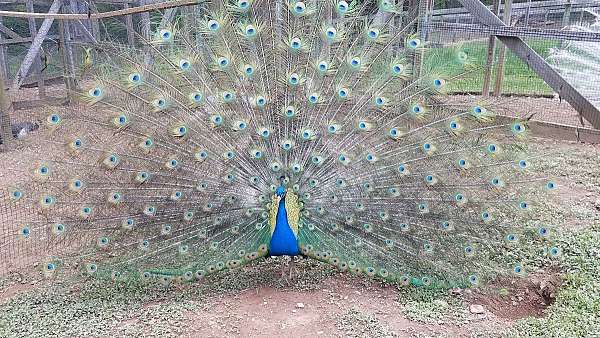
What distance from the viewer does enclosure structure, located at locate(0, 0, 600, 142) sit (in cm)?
682

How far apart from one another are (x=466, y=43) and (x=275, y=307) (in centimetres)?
363

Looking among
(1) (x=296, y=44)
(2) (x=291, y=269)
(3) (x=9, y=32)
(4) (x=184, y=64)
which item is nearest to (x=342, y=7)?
(1) (x=296, y=44)

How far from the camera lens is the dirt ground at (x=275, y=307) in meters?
3.82

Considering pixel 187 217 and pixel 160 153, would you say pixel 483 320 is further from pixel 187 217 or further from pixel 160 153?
pixel 160 153

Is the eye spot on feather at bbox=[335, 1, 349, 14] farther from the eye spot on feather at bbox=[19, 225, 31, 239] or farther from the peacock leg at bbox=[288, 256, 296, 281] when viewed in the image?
the eye spot on feather at bbox=[19, 225, 31, 239]

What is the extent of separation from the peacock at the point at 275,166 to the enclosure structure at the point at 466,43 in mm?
727

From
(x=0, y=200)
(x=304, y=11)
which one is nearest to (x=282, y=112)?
(x=304, y=11)

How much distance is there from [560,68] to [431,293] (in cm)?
550

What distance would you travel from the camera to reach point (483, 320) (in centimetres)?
396

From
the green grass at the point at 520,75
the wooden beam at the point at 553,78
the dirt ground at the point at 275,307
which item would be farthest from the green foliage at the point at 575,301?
the wooden beam at the point at 553,78

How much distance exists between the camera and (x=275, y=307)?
4.11m

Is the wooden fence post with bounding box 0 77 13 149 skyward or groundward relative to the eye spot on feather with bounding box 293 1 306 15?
groundward

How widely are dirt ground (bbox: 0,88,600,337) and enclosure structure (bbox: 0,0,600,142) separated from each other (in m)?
1.77

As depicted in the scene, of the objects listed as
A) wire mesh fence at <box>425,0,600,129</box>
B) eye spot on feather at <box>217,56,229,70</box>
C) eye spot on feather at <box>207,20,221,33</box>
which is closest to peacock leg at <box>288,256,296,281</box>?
eye spot on feather at <box>217,56,229,70</box>
